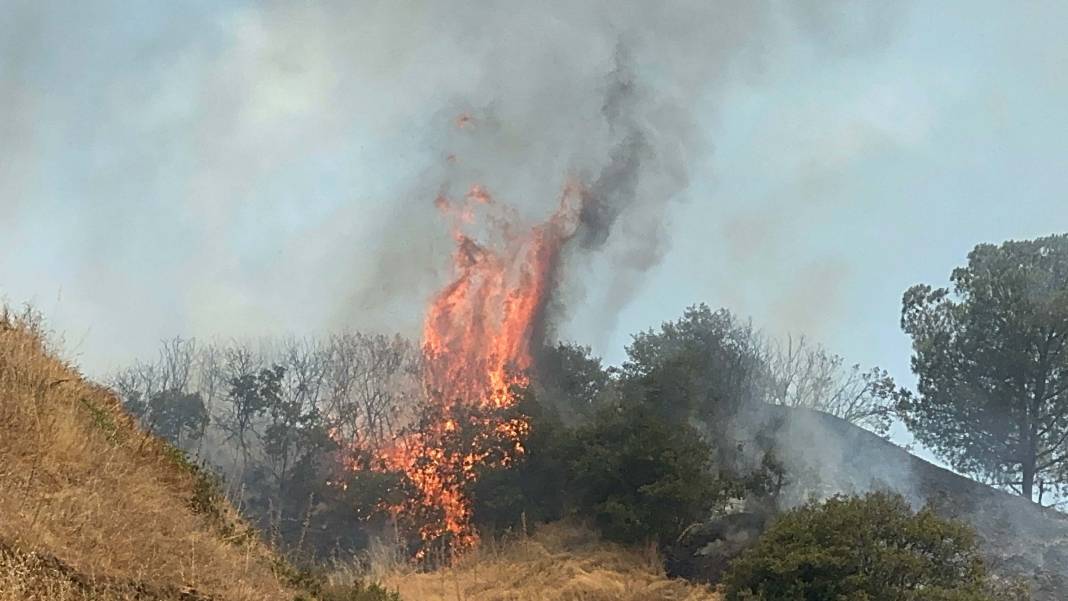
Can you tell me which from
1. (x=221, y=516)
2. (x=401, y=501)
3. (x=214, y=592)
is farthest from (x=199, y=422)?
(x=214, y=592)

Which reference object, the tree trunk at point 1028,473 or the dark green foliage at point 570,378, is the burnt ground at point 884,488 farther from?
the dark green foliage at point 570,378

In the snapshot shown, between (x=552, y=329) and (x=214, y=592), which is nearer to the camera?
(x=214, y=592)

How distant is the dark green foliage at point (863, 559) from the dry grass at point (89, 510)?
758cm

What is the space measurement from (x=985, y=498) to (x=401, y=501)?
1871 cm

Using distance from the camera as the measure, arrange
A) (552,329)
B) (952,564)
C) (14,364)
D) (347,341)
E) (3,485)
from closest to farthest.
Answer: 1. (3,485)
2. (14,364)
3. (952,564)
4. (552,329)
5. (347,341)

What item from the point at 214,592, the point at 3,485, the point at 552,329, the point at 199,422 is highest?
the point at 552,329

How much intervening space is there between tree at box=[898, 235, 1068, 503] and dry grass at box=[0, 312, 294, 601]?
28.7 meters

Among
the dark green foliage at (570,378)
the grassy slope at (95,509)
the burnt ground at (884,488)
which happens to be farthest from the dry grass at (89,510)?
the dark green foliage at (570,378)

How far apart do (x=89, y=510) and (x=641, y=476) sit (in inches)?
667

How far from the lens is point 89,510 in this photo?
20.7ft

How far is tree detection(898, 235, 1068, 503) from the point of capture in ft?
99.5

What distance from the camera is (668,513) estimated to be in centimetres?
2128

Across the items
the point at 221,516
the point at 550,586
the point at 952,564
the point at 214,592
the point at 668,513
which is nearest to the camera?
the point at 214,592

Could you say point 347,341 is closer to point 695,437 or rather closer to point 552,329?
point 552,329
